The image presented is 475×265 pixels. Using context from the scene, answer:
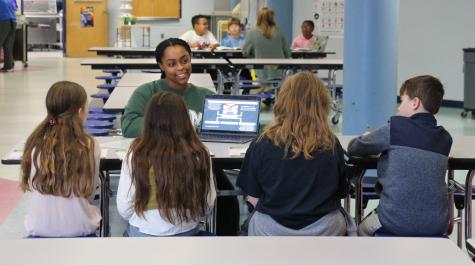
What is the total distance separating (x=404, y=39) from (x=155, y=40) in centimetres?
788

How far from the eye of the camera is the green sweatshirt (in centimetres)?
440

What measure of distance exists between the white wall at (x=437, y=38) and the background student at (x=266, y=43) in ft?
7.53

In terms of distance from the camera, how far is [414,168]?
340 centimetres

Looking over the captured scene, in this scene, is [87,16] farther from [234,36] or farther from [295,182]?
[295,182]

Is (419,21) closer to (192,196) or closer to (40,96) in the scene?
(40,96)

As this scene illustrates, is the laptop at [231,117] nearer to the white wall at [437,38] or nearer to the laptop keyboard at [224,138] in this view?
the laptop keyboard at [224,138]

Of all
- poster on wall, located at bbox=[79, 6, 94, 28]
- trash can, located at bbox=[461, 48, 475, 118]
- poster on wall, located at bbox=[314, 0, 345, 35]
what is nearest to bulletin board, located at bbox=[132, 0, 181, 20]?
poster on wall, located at bbox=[79, 6, 94, 28]

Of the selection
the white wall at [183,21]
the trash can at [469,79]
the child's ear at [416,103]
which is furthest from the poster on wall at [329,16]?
the child's ear at [416,103]

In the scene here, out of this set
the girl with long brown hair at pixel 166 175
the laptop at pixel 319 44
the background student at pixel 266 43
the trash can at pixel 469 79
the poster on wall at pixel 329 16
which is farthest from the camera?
the poster on wall at pixel 329 16

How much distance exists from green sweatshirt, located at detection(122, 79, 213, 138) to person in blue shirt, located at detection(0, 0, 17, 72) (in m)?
12.0

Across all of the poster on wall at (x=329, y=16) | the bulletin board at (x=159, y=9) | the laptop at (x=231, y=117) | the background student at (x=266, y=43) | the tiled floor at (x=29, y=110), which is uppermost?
the bulletin board at (x=159, y=9)

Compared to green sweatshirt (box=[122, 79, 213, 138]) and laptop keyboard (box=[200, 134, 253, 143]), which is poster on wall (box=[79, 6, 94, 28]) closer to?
green sweatshirt (box=[122, 79, 213, 138])

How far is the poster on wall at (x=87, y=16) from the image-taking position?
2091 cm

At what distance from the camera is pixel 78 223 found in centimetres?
342
